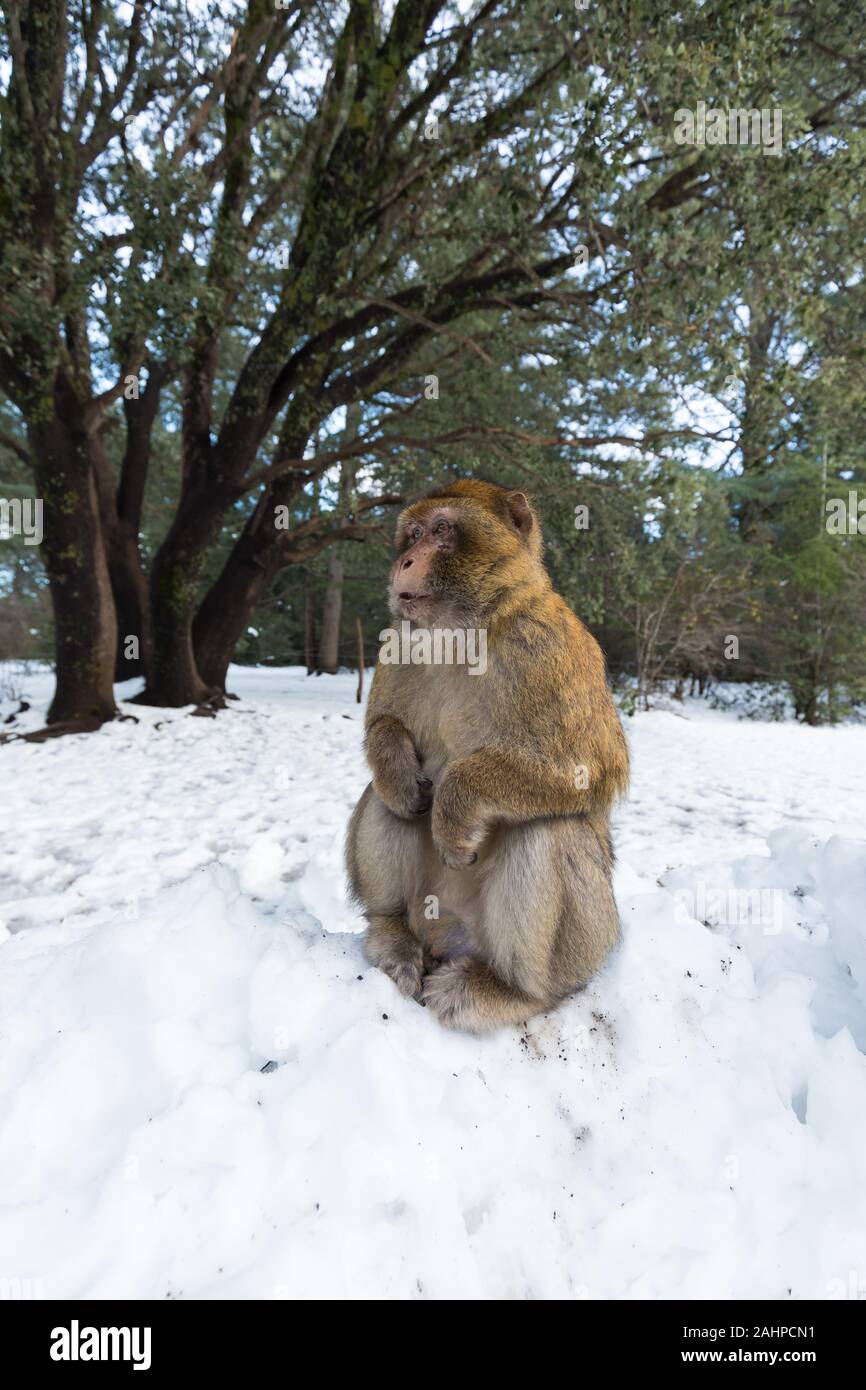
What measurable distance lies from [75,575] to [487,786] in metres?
6.73

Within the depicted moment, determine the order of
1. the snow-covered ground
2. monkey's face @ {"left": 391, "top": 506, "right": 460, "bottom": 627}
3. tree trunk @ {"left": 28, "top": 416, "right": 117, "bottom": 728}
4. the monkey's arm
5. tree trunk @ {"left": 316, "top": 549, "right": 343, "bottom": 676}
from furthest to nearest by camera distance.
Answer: tree trunk @ {"left": 316, "top": 549, "right": 343, "bottom": 676} < tree trunk @ {"left": 28, "top": 416, "right": 117, "bottom": 728} < monkey's face @ {"left": 391, "top": 506, "right": 460, "bottom": 627} < the monkey's arm < the snow-covered ground

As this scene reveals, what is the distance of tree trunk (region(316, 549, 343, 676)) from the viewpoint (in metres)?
15.4

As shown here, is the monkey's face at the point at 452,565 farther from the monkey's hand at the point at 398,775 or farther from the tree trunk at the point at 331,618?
the tree trunk at the point at 331,618

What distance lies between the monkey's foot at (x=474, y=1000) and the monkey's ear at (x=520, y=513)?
1244mm

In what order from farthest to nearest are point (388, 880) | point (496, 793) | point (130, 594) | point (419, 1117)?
1. point (130, 594)
2. point (388, 880)
3. point (496, 793)
4. point (419, 1117)

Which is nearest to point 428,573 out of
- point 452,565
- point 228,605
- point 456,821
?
point 452,565

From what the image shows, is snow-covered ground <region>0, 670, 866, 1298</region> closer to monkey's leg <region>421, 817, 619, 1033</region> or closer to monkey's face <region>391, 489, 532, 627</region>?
monkey's leg <region>421, 817, 619, 1033</region>

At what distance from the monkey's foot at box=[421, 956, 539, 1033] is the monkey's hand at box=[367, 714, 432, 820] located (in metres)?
0.44

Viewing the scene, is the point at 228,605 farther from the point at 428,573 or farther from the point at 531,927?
the point at 531,927

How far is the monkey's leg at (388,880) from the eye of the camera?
1.88m

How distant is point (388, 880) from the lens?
6.38ft

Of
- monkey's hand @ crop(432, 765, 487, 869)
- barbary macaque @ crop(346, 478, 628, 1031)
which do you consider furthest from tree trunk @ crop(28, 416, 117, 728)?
monkey's hand @ crop(432, 765, 487, 869)

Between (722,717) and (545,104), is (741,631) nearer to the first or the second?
(722,717)

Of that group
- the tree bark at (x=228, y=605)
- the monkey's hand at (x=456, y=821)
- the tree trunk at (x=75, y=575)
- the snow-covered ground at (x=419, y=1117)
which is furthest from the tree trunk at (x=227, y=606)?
the monkey's hand at (x=456, y=821)
